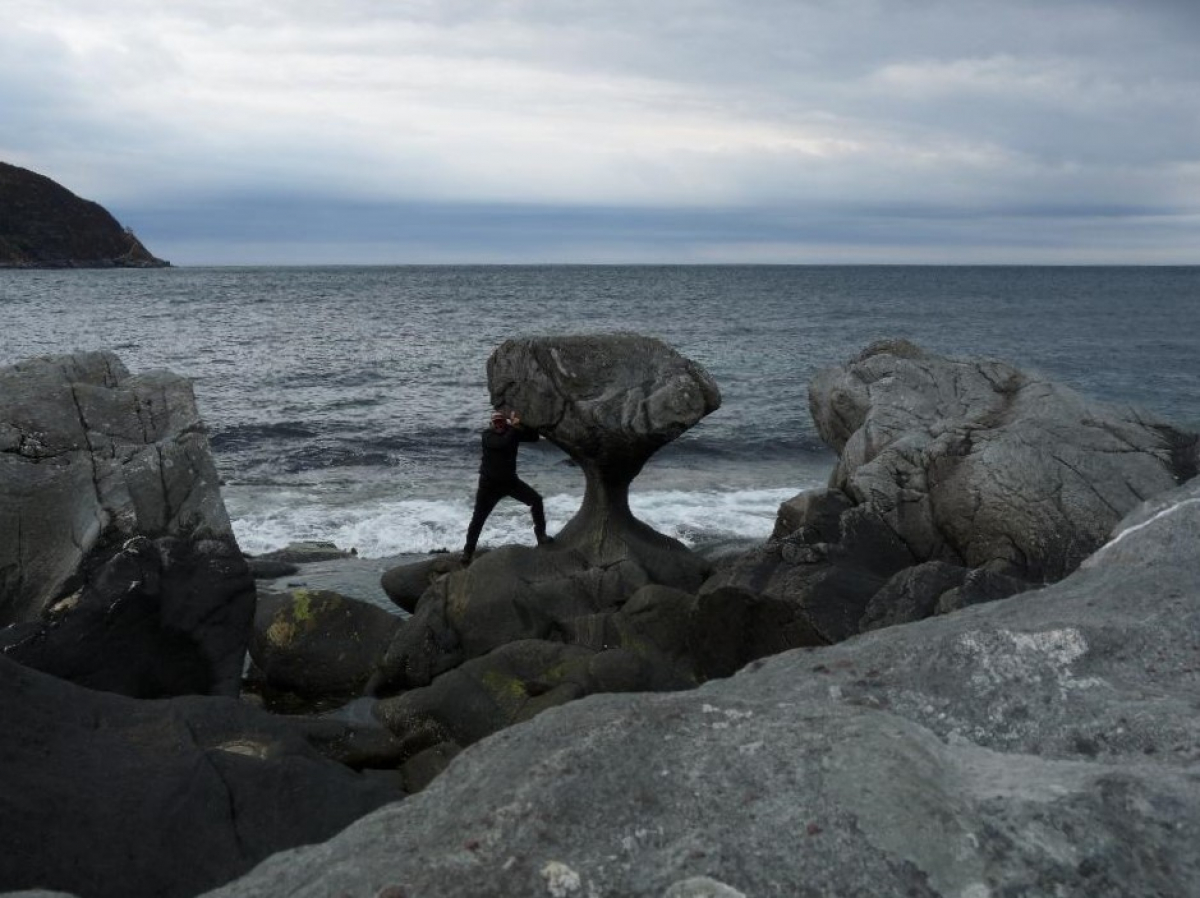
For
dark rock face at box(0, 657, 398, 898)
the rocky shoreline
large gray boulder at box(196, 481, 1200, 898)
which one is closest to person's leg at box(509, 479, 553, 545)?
the rocky shoreline

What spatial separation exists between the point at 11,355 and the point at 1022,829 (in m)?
56.7

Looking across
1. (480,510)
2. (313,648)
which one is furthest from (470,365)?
(313,648)

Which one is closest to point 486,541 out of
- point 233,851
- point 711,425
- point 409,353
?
point 233,851

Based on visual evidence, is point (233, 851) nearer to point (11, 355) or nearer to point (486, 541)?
point (486, 541)

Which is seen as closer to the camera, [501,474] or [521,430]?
[521,430]

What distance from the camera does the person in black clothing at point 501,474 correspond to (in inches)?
626

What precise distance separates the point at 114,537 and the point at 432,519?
38.9ft

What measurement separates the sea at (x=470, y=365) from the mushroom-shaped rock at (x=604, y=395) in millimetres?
3696

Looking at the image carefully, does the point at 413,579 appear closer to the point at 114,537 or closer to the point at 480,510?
the point at 480,510

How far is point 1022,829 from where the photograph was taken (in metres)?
3.27

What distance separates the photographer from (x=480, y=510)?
16406mm

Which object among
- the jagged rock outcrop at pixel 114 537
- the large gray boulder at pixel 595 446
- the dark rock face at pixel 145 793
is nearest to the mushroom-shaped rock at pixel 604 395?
the large gray boulder at pixel 595 446

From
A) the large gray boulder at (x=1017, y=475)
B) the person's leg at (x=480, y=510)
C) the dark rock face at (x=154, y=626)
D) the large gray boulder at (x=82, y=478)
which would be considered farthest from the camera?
the person's leg at (x=480, y=510)

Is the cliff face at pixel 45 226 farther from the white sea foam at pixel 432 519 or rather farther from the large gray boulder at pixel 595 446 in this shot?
the large gray boulder at pixel 595 446
